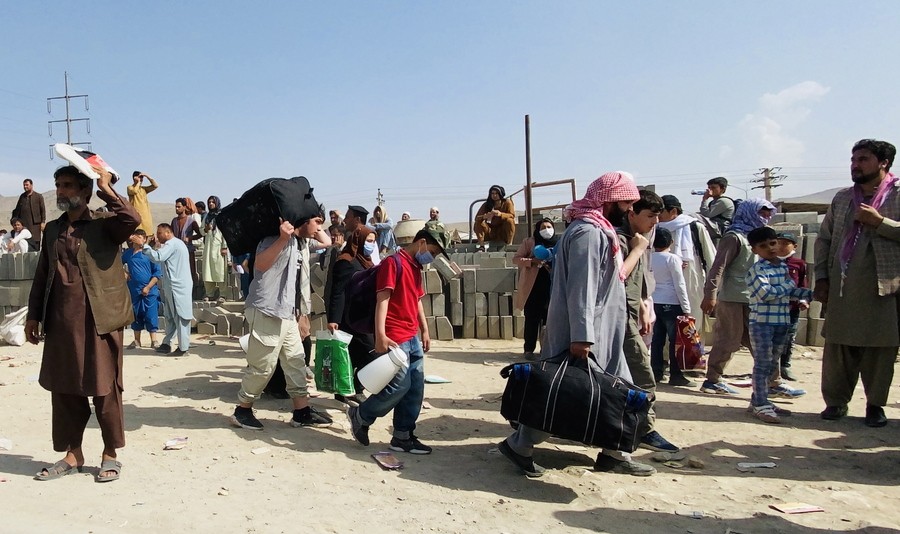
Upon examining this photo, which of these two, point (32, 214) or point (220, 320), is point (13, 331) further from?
point (32, 214)

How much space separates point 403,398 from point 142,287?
18.5 ft

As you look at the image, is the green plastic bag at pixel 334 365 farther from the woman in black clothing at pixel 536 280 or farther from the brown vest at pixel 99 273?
the woman in black clothing at pixel 536 280

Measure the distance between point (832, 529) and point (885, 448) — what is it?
68.9 inches

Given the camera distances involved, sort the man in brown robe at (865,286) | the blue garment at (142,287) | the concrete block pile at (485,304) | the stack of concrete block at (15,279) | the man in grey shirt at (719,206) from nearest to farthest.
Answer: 1. the man in brown robe at (865,286)
2. the blue garment at (142,287)
3. the man in grey shirt at (719,206)
4. the concrete block pile at (485,304)
5. the stack of concrete block at (15,279)

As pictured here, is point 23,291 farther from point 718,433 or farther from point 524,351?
point 718,433

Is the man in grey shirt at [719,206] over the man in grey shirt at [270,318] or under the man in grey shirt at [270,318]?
over

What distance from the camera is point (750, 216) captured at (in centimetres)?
632

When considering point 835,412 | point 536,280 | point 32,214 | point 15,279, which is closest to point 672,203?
point 536,280

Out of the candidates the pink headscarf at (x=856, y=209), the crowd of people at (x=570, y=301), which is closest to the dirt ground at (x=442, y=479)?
the crowd of people at (x=570, y=301)

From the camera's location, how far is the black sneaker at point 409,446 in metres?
4.52

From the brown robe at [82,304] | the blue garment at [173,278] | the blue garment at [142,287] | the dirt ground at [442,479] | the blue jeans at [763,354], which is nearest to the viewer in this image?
the dirt ground at [442,479]

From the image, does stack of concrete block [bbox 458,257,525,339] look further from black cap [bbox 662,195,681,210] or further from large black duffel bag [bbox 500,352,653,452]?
large black duffel bag [bbox 500,352,653,452]

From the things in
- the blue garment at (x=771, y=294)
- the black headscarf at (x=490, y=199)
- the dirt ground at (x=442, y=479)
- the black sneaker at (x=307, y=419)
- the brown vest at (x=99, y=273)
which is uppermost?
the black headscarf at (x=490, y=199)

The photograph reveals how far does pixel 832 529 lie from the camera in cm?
331
